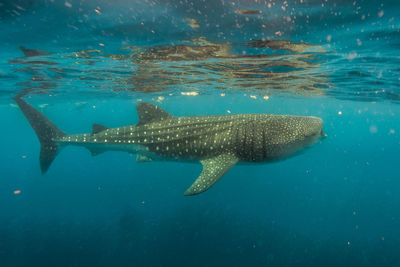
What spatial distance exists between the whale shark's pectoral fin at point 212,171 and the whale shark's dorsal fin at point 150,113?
2.16m

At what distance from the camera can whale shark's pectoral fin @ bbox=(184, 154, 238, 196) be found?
4520mm

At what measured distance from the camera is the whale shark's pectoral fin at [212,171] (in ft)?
14.8

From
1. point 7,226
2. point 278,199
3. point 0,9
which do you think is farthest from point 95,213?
point 278,199

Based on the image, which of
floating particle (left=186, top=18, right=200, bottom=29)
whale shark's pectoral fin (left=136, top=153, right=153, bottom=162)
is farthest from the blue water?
whale shark's pectoral fin (left=136, top=153, right=153, bottom=162)

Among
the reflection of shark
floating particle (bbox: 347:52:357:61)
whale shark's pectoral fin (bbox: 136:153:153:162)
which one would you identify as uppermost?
floating particle (bbox: 347:52:357:61)

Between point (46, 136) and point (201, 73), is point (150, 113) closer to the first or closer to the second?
point (46, 136)

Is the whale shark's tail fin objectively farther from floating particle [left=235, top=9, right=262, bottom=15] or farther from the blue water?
floating particle [left=235, top=9, right=262, bottom=15]

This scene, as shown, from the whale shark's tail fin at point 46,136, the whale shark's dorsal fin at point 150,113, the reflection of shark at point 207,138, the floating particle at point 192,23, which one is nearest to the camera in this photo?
the reflection of shark at point 207,138

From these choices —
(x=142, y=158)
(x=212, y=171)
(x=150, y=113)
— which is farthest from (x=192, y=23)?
(x=212, y=171)

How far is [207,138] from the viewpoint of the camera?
6047mm

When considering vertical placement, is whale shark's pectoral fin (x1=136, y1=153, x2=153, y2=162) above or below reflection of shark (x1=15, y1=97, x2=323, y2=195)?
below

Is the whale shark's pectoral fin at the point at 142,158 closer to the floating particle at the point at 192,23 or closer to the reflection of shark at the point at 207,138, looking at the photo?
the reflection of shark at the point at 207,138

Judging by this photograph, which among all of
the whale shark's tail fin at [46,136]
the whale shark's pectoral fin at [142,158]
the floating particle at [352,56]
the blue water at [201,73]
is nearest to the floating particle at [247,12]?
the blue water at [201,73]

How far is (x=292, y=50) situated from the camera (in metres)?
9.79
